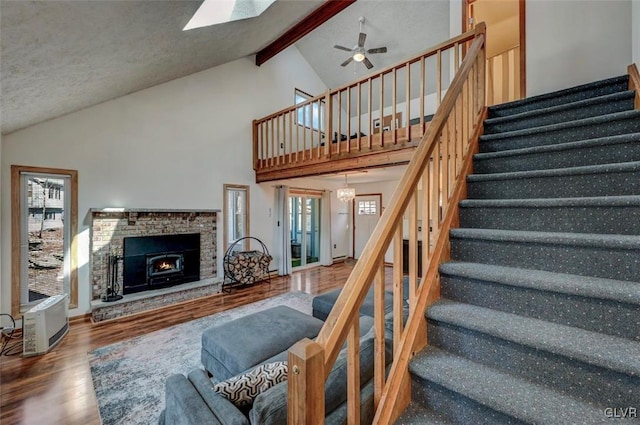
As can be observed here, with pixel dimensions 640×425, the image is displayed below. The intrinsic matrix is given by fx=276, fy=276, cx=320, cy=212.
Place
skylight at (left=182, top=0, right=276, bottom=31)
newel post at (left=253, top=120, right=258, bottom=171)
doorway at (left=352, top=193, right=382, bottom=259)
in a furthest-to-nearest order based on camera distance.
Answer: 1. doorway at (left=352, top=193, right=382, bottom=259)
2. newel post at (left=253, top=120, right=258, bottom=171)
3. skylight at (left=182, top=0, right=276, bottom=31)

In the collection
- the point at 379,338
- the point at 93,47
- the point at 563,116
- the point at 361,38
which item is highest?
the point at 361,38


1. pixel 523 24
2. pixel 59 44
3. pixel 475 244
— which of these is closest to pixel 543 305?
pixel 475 244

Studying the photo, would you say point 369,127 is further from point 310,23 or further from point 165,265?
point 165,265

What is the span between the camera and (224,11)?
117 inches

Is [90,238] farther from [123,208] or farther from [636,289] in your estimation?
[636,289]

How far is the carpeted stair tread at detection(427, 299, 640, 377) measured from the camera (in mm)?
960

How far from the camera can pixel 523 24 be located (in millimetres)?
3477

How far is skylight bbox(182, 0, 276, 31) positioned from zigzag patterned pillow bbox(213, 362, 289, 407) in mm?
2893

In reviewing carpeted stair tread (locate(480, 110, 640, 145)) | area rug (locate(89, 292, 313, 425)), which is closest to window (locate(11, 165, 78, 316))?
area rug (locate(89, 292, 313, 425))

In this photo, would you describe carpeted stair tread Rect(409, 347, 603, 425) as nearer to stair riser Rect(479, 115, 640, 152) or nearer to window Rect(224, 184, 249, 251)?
stair riser Rect(479, 115, 640, 152)

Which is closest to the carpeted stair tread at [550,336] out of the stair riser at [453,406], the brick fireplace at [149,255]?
the stair riser at [453,406]

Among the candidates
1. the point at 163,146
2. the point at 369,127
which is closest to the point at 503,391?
the point at 369,127

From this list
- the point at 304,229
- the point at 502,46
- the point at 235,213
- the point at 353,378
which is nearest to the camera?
the point at 353,378

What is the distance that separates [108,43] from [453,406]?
317 cm
